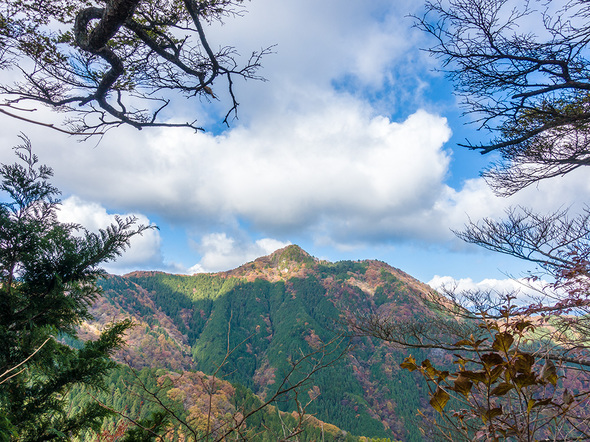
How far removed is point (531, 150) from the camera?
4637mm

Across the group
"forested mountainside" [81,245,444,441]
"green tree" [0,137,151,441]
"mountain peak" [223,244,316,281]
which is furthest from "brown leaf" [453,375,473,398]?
"mountain peak" [223,244,316,281]

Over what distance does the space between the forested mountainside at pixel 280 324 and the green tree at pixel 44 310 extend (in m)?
59.3

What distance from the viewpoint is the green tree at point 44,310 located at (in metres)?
4.04

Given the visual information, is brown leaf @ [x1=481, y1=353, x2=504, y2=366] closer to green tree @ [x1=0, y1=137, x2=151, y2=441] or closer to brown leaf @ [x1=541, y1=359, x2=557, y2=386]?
brown leaf @ [x1=541, y1=359, x2=557, y2=386]

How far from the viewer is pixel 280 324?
4882 inches

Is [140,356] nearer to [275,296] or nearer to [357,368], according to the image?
[275,296]

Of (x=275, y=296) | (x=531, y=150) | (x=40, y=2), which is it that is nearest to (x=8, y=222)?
(x=40, y=2)

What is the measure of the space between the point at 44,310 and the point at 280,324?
127 meters

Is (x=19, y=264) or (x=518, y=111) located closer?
(x=518, y=111)

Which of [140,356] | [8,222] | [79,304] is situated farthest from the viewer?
[140,356]

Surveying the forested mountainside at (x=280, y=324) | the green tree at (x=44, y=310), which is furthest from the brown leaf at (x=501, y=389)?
the forested mountainside at (x=280, y=324)

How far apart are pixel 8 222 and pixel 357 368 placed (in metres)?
115

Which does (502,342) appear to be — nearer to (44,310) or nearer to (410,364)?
(410,364)

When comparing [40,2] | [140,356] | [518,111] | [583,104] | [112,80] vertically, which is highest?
[583,104]
